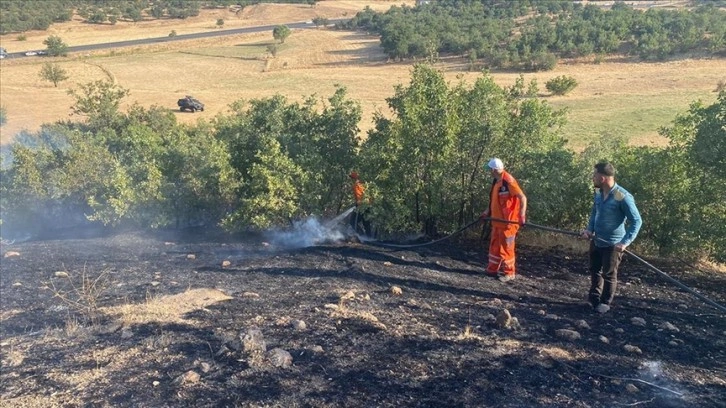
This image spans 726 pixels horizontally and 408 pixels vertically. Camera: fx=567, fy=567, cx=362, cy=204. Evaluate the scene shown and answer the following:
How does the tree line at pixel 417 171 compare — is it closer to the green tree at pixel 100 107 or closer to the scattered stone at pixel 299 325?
the scattered stone at pixel 299 325

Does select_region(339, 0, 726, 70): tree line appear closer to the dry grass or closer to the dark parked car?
the dark parked car

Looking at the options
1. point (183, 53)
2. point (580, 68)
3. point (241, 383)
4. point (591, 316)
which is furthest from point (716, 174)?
point (183, 53)

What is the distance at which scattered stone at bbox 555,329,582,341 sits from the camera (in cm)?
514

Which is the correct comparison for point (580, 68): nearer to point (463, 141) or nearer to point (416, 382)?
point (463, 141)

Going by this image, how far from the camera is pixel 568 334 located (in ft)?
17.0

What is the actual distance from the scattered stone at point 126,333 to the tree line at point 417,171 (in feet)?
10.9

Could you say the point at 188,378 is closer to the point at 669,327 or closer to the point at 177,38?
the point at 669,327

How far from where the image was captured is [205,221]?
Result: 10.5 meters

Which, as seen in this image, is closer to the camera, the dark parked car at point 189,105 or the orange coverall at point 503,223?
the orange coverall at point 503,223

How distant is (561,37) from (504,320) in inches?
1533

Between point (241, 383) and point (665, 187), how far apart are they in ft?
20.7

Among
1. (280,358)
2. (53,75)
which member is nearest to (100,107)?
(280,358)

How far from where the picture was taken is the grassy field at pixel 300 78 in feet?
80.9

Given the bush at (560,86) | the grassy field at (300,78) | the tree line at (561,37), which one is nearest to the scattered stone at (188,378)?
the grassy field at (300,78)
